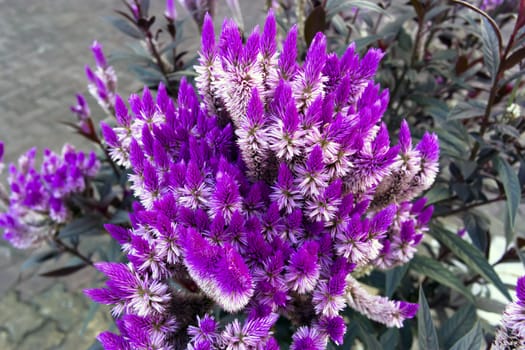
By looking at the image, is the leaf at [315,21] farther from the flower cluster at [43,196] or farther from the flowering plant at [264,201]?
the flower cluster at [43,196]

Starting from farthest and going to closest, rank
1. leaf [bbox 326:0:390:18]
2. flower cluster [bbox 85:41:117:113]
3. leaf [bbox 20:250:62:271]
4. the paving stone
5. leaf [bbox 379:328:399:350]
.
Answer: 1. the paving stone
2. leaf [bbox 20:250:62:271]
3. flower cluster [bbox 85:41:117:113]
4. leaf [bbox 326:0:390:18]
5. leaf [bbox 379:328:399:350]

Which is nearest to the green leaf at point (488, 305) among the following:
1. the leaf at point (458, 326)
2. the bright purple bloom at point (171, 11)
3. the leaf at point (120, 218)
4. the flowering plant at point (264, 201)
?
the leaf at point (458, 326)

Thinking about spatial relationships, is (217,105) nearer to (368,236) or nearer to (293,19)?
(368,236)

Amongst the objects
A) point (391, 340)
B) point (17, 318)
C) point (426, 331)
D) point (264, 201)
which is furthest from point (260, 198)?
point (17, 318)

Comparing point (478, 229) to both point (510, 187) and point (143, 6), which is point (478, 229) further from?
point (143, 6)

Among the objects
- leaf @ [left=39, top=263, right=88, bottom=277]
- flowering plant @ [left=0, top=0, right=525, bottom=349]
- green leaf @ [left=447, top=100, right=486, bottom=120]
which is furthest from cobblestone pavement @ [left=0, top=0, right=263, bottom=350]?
green leaf @ [left=447, top=100, right=486, bottom=120]

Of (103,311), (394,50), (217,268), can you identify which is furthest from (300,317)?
(103,311)

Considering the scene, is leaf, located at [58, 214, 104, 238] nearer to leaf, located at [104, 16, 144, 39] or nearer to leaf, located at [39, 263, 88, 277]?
leaf, located at [39, 263, 88, 277]
